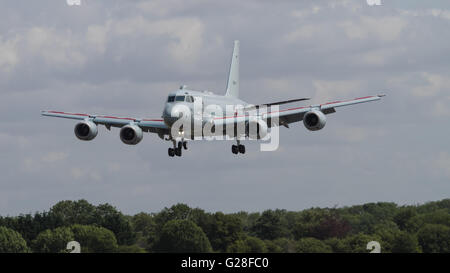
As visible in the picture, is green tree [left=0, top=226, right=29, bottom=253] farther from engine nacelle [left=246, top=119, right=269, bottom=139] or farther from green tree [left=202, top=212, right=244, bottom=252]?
engine nacelle [left=246, top=119, right=269, bottom=139]

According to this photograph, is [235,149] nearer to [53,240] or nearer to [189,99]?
[189,99]

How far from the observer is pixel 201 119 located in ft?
309

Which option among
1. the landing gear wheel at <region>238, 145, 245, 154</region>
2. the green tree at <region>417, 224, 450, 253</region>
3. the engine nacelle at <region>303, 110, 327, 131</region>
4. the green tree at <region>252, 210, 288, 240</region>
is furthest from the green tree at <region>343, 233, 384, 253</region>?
the engine nacelle at <region>303, 110, 327, 131</region>

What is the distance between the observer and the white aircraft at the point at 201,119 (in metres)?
92.6

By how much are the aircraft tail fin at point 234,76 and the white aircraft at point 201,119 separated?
1447 cm

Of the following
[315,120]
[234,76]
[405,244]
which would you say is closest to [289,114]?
[315,120]

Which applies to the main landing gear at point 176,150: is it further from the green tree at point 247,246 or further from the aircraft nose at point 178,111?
the green tree at point 247,246

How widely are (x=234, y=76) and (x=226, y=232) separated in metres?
37.0

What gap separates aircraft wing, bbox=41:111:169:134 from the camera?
99.7 m

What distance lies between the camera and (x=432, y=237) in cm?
15300

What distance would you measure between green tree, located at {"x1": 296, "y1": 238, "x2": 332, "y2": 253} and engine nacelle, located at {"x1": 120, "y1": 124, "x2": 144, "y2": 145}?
157 feet

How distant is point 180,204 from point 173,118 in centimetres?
8605

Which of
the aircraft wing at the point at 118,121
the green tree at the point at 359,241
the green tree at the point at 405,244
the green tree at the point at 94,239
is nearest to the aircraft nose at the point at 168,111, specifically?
the aircraft wing at the point at 118,121
